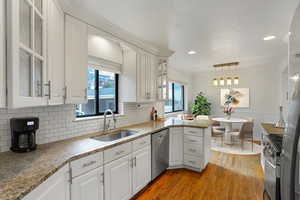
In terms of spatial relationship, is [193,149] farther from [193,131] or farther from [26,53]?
[26,53]

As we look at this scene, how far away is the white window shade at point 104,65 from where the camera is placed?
8.06 feet

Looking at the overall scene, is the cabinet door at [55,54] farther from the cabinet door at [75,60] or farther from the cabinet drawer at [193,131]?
the cabinet drawer at [193,131]

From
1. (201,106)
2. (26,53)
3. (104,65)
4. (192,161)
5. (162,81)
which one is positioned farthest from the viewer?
(201,106)

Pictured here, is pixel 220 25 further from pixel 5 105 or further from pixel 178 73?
pixel 178 73

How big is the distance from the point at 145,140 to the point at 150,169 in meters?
0.51

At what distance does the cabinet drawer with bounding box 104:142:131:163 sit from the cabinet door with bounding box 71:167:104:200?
13cm

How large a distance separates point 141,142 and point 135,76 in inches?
48.3

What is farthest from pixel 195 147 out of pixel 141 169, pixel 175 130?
pixel 141 169

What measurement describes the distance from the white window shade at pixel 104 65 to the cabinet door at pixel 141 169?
4.78ft

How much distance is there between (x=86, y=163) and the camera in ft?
4.80

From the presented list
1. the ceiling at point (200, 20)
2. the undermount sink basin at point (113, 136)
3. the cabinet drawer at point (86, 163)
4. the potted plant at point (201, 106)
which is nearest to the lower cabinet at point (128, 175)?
the cabinet drawer at point (86, 163)

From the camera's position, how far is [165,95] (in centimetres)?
371

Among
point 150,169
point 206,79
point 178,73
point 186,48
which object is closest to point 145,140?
point 150,169

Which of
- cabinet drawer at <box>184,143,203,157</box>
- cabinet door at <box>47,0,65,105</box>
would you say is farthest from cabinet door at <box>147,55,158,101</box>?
cabinet door at <box>47,0,65,105</box>
